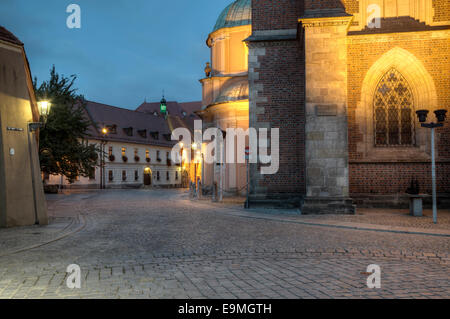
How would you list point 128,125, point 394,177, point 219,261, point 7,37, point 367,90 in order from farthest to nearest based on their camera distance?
point 128,125 < point 367,90 < point 394,177 < point 7,37 < point 219,261

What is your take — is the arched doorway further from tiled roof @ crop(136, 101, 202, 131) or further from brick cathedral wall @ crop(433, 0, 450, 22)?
brick cathedral wall @ crop(433, 0, 450, 22)

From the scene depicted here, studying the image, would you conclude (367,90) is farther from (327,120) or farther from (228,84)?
(228,84)

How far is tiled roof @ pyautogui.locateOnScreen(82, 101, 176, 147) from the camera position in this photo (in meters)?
54.0

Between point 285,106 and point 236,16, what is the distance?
17.9 metres

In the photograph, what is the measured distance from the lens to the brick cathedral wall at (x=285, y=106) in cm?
1631

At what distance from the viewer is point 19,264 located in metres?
6.50

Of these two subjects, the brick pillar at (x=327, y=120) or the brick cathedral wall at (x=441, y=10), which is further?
the brick cathedral wall at (x=441, y=10)

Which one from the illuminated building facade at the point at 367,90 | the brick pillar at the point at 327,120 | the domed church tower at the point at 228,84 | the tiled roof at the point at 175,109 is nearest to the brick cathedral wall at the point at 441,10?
the illuminated building facade at the point at 367,90

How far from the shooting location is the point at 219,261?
668 cm

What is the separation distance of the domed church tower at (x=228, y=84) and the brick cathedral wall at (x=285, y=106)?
10.9 meters

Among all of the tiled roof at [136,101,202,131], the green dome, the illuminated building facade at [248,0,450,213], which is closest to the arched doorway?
the tiled roof at [136,101,202,131]

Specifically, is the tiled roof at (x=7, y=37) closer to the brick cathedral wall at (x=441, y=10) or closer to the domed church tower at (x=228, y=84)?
the brick cathedral wall at (x=441, y=10)

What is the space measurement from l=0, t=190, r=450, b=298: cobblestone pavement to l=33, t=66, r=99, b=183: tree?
1047 cm

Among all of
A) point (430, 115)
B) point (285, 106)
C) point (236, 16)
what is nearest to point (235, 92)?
point (236, 16)
